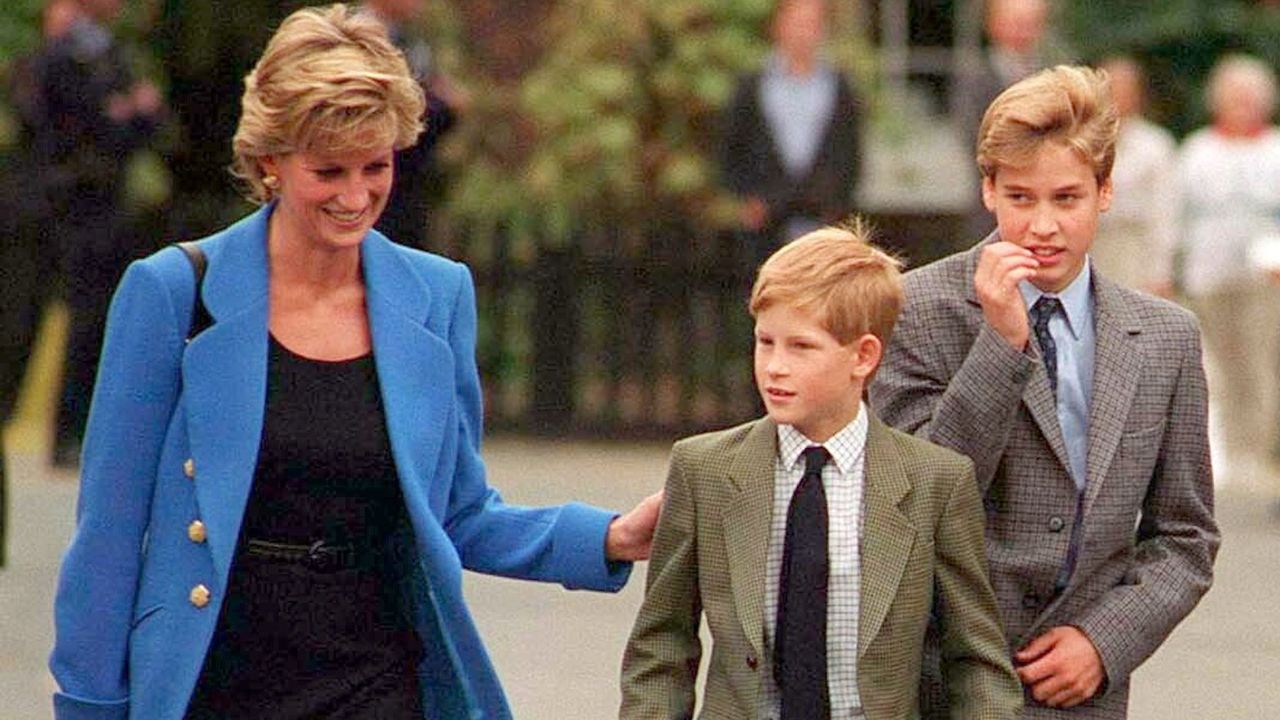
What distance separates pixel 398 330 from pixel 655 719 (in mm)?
Result: 736

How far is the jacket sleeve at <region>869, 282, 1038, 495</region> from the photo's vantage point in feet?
13.9

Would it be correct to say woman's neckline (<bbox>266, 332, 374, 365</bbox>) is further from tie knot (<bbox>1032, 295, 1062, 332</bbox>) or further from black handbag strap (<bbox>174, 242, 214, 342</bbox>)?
tie knot (<bbox>1032, 295, 1062, 332</bbox>)

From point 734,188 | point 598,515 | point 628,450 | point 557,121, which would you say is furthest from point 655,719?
point 557,121

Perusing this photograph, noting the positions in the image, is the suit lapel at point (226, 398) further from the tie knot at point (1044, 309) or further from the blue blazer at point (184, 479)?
the tie knot at point (1044, 309)

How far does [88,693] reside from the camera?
171 inches

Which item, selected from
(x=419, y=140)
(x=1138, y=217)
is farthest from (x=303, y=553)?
(x=1138, y=217)

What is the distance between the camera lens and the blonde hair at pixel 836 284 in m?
4.17

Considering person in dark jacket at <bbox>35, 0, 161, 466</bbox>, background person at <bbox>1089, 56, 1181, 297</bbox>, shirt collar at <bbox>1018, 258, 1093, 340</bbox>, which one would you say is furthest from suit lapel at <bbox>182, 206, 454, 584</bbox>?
background person at <bbox>1089, 56, 1181, 297</bbox>

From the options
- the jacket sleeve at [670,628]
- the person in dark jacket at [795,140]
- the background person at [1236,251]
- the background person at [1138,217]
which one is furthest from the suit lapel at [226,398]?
the background person at [1236,251]

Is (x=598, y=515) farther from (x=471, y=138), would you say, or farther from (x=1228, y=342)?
(x=471, y=138)

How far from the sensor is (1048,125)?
4266 millimetres

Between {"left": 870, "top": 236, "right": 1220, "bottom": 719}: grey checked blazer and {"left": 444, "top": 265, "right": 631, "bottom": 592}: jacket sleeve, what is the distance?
20.9 inches

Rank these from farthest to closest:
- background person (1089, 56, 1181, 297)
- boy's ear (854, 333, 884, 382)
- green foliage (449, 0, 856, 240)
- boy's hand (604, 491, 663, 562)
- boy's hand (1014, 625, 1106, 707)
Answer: green foliage (449, 0, 856, 240)
background person (1089, 56, 1181, 297)
boy's hand (604, 491, 663, 562)
boy's hand (1014, 625, 1106, 707)
boy's ear (854, 333, 884, 382)

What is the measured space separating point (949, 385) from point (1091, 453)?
0.24m
